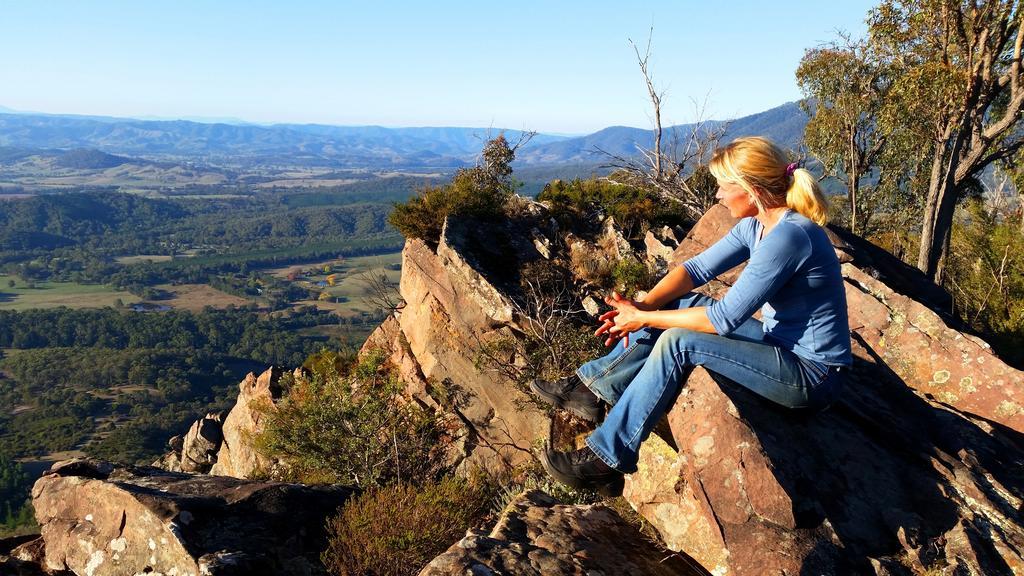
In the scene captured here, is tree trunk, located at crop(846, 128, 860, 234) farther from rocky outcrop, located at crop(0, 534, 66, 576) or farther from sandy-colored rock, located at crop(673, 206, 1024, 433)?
rocky outcrop, located at crop(0, 534, 66, 576)

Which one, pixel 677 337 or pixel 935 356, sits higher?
pixel 677 337

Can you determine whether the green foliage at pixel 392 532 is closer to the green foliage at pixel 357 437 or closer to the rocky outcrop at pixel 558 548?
the rocky outcrop at pixel 558 548

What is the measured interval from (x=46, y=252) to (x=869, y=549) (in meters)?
215

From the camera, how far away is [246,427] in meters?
13.4

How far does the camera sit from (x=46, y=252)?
553 feet

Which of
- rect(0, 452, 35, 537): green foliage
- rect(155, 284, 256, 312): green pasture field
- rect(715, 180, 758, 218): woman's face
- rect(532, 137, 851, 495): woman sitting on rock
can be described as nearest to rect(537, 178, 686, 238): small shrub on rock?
rect(715, 180, 758, 218): woman's face

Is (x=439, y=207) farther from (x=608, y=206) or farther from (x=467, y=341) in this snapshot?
(x=608, y=206)

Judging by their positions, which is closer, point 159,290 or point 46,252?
point 159,290

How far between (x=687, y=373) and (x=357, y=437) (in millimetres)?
5356

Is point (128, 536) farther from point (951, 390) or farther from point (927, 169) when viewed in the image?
point (927, 169)

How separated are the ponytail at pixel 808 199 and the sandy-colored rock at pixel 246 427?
35.9 ft

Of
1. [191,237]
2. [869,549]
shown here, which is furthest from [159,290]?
[869,549]

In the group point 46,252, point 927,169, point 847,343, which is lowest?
point 46,252

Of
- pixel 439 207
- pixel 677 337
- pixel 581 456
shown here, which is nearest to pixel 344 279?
pixel 439 207
